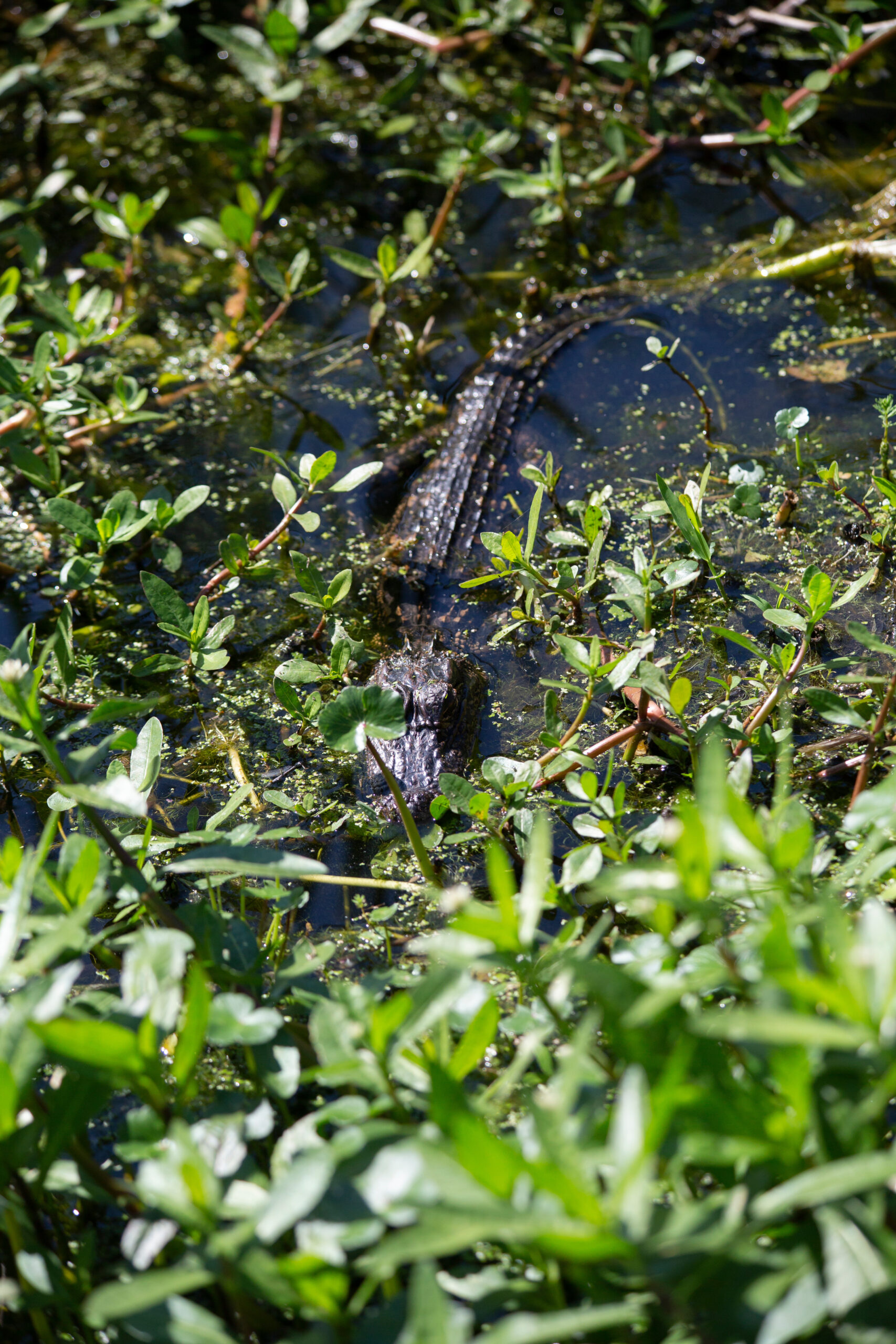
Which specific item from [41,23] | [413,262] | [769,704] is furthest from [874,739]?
[41,23]

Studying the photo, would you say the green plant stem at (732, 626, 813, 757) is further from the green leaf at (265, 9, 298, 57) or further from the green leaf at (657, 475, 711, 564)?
the green leaf at (265, 9, 298, 57)

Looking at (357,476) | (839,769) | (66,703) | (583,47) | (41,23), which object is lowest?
(839,769)

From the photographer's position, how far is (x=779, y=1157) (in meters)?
1.05

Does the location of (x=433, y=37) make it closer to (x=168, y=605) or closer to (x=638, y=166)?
(x=638, y=166)

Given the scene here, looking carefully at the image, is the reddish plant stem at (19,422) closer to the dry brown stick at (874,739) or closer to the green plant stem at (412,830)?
the green plant stem at (412,830)

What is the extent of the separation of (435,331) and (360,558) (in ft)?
3.84

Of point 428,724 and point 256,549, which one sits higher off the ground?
point 256,549

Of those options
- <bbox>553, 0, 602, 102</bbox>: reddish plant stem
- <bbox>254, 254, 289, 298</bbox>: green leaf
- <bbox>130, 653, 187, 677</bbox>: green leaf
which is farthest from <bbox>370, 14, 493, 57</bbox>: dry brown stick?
<bbox>130, 653, 187, 677</bbox>: green leaf

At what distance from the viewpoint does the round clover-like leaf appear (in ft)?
5.95

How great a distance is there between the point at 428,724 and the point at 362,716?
564 millimetres

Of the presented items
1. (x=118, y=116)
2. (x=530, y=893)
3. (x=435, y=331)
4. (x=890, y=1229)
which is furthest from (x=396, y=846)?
(x=118, y=116)

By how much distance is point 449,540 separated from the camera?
3.12 metres

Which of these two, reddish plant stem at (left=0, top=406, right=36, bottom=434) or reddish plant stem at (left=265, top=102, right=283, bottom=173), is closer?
reddish plant stem at (left=0, top=406, right=36, bottom=434)

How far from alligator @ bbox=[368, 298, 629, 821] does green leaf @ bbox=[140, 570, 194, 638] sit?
526 mm
